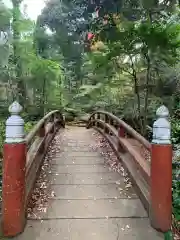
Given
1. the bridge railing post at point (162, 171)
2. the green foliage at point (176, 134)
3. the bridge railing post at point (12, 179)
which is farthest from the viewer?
the green foliage at point (176, 134)

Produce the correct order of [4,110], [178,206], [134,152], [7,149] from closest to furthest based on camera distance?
[7,149]
[178,206]
[134,152]
[4,110]

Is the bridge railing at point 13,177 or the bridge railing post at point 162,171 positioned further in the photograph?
the bridge railing post at point 162,171

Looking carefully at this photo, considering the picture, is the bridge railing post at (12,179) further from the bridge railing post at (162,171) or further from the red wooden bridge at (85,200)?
the bridge railing post at (162,171)

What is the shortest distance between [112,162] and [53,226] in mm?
2554

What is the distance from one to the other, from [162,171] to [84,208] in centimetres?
110

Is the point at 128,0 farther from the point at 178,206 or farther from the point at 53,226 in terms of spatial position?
the point at 53,226

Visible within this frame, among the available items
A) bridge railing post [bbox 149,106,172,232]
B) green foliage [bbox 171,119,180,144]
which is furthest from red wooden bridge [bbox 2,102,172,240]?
green foliage [bbox 171,119,180,144]

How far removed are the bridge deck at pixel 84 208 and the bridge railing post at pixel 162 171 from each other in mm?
183

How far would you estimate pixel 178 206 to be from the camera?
159 inches

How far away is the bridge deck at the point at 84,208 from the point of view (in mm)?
3170

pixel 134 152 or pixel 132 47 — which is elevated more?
pixel 132 47

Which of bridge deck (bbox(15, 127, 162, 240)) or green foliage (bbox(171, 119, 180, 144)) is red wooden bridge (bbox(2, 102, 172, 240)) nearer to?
bridge deck (bbox(15, 127, 162, 240))

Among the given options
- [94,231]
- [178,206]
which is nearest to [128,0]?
[178,206]

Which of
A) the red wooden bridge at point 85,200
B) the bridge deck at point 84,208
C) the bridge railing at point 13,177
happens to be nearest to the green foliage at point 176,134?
the bridge deck at point 84,208
